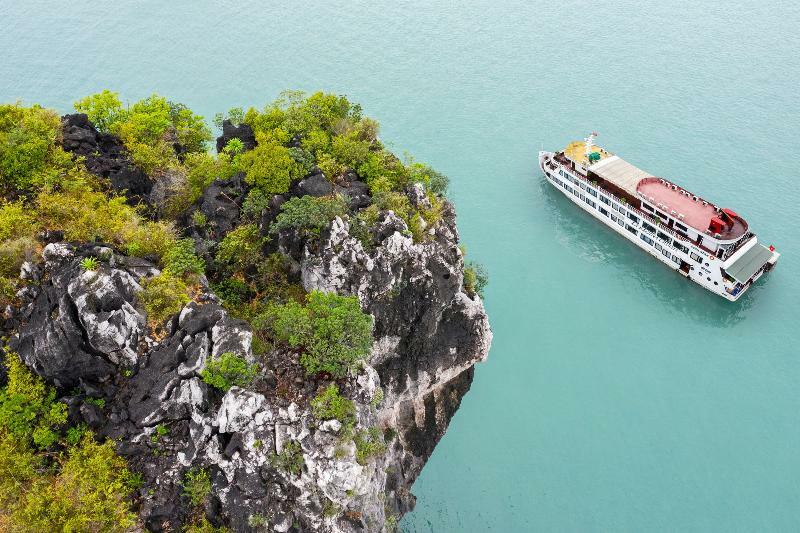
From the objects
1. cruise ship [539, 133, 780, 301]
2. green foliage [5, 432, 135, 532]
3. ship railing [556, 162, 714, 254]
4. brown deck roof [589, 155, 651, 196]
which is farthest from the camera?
brown deck roof [589, 155, 651, 196]

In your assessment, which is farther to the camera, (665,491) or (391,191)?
(665,491)

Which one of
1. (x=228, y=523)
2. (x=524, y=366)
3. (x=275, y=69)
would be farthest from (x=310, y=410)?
(x=275, y=69)

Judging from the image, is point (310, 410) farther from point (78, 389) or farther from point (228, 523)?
point (78, 389)

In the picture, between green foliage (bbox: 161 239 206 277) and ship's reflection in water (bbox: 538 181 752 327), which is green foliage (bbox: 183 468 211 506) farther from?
ship's reflection in water (bbox: 538 181 752 327)

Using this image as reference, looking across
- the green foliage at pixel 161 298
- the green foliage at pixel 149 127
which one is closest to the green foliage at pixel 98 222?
the green foliage at pixel 161 298

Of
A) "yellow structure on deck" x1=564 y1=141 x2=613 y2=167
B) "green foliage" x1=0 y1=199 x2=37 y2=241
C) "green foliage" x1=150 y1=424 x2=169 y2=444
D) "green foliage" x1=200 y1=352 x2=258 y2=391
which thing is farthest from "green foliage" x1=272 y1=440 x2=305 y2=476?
"yellow structure on deck" x1=564 y1=141 x2=613 y2=167

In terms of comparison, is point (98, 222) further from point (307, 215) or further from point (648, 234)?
point (648, 234)

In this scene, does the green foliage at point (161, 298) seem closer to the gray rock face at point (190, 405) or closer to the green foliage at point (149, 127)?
the gray rock face at point (190, 405)
